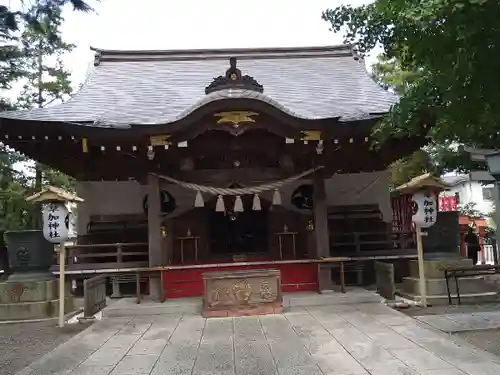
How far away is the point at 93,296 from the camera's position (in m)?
8.66

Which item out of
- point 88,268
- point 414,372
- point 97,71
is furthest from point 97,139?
point 414,372

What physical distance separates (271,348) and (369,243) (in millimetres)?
5760

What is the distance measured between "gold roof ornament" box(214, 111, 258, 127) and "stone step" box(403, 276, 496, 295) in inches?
177

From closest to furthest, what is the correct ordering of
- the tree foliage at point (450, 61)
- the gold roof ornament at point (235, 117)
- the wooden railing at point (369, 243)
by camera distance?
the tree foliage at point (450, 61), the gold roof ornament at point (235, 117), the wooden railing at point (369, 243)

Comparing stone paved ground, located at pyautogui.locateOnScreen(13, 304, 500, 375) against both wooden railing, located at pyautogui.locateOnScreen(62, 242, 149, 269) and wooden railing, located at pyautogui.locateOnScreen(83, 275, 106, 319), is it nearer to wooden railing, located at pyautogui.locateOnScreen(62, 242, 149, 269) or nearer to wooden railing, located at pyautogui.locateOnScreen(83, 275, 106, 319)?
wooden railing, located at pyautogui.locateOnScreen(83, 275, 106, 319)

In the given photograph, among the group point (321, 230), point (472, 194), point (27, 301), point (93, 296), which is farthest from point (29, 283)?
point (472, 194)

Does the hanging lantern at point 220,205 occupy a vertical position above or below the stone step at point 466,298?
above

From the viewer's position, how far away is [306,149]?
994 centimetres

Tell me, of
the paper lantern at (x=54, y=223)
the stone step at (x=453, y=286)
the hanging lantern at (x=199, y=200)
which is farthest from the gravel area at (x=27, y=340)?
the stone step at (x=453, y=286)

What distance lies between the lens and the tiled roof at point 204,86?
1071cm

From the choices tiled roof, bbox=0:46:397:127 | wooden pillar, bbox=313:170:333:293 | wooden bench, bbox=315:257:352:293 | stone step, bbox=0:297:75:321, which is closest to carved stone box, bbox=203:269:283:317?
wooden bench, bbox=315:257:352:293

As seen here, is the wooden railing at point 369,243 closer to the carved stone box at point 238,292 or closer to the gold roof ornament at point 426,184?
the gold roof ornament at point 426,184

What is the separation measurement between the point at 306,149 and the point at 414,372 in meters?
5.91

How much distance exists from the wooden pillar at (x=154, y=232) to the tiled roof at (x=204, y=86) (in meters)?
1.43
